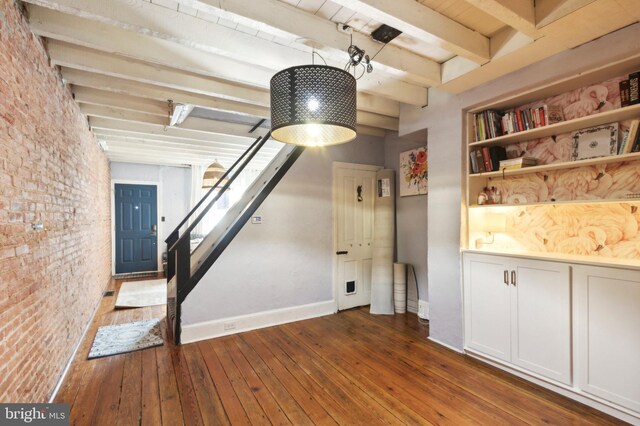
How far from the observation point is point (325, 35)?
2121 mm

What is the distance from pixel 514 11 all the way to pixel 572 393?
2648 mm

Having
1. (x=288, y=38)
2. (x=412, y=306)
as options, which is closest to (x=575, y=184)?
(x=412, y=306)

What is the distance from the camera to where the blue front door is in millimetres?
6922

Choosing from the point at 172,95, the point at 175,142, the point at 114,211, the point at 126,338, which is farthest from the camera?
the point at 114,211

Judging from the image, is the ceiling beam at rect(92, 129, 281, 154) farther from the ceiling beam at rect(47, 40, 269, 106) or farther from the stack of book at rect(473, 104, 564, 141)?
the stack of book at rect(473, 104, 564, 141)

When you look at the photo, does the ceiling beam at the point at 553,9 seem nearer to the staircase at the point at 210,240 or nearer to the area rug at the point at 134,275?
the staircase at the point at 210,240

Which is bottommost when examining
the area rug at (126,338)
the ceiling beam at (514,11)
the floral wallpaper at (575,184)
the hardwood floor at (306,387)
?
the hardwood floor at (306,387)

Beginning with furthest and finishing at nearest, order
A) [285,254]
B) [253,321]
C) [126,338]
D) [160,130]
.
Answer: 1. [160,130]
2. [285,254]
3. [253,321]
4. [126,338]

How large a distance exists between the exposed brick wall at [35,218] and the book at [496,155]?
3529 millimetres

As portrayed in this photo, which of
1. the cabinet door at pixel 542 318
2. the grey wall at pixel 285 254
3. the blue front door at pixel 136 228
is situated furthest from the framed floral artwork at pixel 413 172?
the blue front door at pixel 136 228

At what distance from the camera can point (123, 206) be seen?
22.7 feet

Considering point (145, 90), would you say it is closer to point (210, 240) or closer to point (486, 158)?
point (210, 240)

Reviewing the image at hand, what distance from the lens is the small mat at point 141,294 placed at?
476cm

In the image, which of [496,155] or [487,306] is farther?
[496,155]
